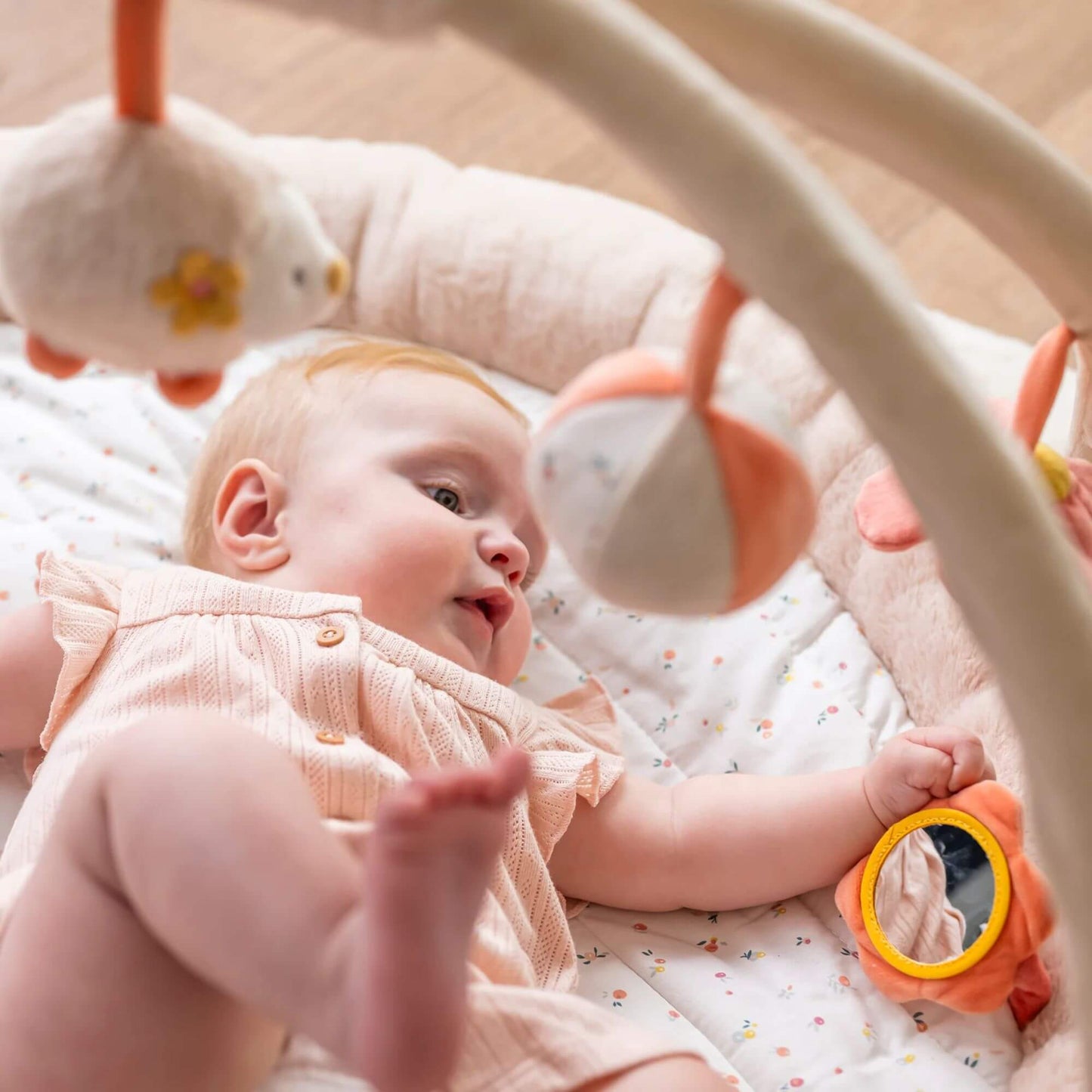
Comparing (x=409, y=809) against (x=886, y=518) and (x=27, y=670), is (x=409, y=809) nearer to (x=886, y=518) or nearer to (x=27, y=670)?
(x=886, y=518)

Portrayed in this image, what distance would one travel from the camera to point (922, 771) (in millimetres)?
899

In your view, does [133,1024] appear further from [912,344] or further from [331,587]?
[912,344]

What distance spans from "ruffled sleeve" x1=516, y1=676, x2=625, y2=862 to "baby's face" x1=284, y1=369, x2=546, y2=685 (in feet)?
0.19

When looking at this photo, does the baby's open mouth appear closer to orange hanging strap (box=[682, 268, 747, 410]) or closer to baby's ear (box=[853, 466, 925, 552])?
baby's ear (box=[853, 466, 925, 552])

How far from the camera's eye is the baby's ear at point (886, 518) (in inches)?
23.4

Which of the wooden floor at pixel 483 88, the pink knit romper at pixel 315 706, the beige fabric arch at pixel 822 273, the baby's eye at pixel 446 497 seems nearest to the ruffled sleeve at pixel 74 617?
the pink knit romper at pixel 315 706

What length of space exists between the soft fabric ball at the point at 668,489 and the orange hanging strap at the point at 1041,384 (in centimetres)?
15

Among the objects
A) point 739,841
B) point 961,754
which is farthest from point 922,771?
point 739,841

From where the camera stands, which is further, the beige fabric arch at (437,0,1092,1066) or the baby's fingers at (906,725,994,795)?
the baby's fingers at (906,725,994,795)

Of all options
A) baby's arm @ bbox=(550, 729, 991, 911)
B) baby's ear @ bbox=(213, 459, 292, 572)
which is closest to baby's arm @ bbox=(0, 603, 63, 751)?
baby's ear @ bbox=(213, 459, 292, 572)

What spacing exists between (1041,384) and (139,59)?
390 millimetres

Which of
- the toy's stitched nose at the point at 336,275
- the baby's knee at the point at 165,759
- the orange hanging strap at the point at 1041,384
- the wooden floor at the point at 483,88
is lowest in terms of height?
the wooden floor at the point at 483,88

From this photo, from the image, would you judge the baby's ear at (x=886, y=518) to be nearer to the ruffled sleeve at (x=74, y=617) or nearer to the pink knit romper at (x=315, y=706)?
the pink knit romper at (x=315, y=706)

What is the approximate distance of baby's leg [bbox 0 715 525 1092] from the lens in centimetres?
49
